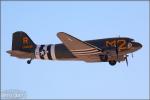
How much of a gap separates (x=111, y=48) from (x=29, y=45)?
27.5ft

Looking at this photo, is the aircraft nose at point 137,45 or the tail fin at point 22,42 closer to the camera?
the aircraft nose at point 137,45

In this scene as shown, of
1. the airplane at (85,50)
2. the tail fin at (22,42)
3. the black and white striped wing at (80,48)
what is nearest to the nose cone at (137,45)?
the airplane at (85,50)

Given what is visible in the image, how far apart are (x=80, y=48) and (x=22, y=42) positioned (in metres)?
6.66

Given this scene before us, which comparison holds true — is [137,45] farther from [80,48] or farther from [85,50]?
[80,48]

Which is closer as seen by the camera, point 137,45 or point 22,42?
point 137,45

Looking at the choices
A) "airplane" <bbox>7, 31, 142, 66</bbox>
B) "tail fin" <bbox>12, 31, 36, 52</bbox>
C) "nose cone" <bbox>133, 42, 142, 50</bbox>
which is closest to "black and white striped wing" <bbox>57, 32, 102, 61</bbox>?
"airplane" <bbox>7, 31, 142, 66</bbox>

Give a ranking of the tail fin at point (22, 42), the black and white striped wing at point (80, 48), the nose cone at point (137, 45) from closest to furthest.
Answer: the nose cone at point (137, 45) → the black and white striped wing at point (80, 48) → the tail fin at point (22, 42)

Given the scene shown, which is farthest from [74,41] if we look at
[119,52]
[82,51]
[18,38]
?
[18,38]

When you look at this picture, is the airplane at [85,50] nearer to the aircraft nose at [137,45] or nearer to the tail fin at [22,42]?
the aircraft nose at [137,45]

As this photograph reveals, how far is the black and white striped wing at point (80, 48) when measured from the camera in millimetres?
42741

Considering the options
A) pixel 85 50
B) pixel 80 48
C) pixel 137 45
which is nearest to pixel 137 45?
pixel 137 45

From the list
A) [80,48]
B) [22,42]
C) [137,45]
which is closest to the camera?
[137,45]

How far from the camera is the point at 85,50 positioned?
1703 inches

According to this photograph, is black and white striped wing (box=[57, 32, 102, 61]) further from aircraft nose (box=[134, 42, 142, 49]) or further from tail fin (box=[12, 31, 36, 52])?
tail fin (box=[12, 31, 36, 52])
